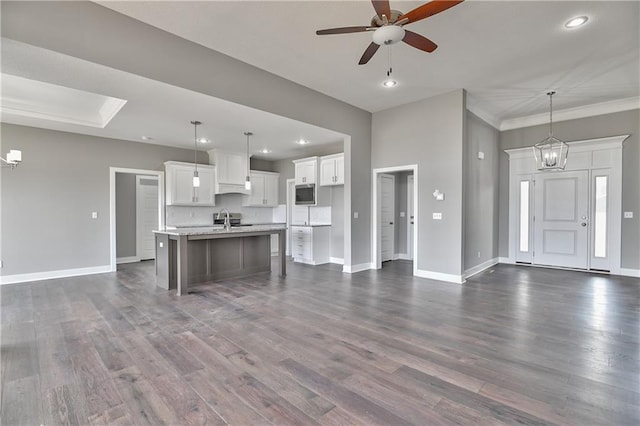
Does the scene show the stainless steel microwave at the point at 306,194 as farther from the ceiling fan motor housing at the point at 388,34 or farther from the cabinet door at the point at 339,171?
the ceiling fan motor housing at the point at 388,34

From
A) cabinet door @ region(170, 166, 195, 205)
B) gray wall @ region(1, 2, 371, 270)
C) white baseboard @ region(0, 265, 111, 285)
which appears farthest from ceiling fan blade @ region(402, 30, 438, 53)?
white baseboard @ region(0, 265, 111, 285)

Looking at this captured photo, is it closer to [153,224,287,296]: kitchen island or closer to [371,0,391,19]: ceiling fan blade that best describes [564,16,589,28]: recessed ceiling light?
[371,0,391,19]: ceiling fan blade

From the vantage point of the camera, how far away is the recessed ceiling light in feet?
10.4

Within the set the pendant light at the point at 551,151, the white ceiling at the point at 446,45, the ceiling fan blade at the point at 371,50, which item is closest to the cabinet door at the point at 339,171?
the white ceiling at the point at 446,45

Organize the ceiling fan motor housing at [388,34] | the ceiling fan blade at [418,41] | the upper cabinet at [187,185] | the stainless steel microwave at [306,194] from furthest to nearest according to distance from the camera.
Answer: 1. the stainless steel microwave at [306,194]
2. the upper cabinet at [187,185]
3. the ceiling fan blade at [418,41]
4. the ceiling fan motor housing at [388,34]

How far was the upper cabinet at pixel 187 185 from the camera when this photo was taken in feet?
22.4

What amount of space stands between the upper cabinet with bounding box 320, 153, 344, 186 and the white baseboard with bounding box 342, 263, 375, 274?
6.12ft

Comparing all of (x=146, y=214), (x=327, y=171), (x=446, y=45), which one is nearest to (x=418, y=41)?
(x=446, y=45)

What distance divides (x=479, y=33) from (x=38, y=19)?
4430 mm

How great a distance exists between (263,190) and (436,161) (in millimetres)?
4793

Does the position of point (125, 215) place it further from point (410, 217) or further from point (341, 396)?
point (341, 396)

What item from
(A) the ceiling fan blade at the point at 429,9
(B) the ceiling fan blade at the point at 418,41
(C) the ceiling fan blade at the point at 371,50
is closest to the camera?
(A) the ceiling fan blade at the point at 429,9

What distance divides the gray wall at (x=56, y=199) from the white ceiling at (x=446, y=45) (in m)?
3.93

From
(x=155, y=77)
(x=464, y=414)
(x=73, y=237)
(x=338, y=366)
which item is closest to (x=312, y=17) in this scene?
(x=155, y=77)
